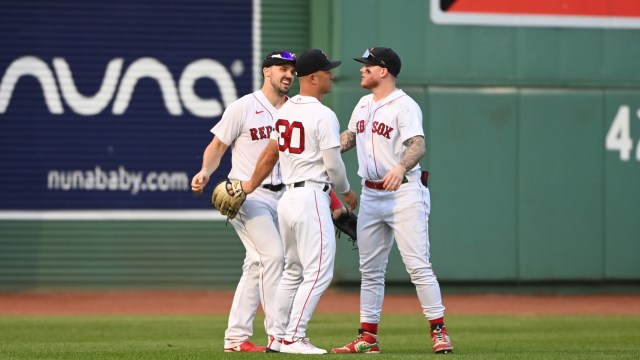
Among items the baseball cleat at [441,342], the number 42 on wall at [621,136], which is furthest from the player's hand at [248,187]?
the number 42 on wall at [621,136]

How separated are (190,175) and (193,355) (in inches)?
340

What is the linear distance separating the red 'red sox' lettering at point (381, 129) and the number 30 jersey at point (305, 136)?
0.60 m

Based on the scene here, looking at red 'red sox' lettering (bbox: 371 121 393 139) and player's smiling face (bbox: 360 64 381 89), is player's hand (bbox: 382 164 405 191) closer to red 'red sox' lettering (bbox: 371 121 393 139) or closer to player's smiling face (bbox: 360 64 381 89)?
red 'red sox' lettering (bbox: 371 121 393 139)

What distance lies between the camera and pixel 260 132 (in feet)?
27.5

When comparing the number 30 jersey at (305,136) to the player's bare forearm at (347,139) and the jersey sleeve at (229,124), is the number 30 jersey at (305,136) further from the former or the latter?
the player's bare forearm at (347,139)

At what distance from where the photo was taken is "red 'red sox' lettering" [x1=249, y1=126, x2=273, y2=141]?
8367 millimetres

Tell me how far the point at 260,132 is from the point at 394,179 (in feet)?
3.72

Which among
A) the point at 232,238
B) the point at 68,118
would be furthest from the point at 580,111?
the point at 68,118

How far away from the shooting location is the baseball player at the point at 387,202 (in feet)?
26.7

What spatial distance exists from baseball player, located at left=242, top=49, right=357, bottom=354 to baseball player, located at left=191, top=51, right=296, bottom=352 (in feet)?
1.67

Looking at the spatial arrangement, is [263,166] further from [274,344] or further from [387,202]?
[274,344]

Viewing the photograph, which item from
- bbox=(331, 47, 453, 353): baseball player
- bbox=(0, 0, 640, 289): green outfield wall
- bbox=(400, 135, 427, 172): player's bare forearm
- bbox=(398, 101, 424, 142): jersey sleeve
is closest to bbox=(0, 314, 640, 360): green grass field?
bbox=(331, 47, 453, 353): baseball player

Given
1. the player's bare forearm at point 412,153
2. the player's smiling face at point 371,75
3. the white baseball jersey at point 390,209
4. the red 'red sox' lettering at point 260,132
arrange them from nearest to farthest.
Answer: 1. the player's bare forearm at point 412,153
2. the white baseball jersey at point 390,209
3. the player's smiling face at point 371,75
4. the red 'red sox' lettering at point 260,132

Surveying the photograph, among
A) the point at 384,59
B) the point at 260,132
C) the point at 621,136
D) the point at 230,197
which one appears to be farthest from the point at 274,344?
the point at 621,136
